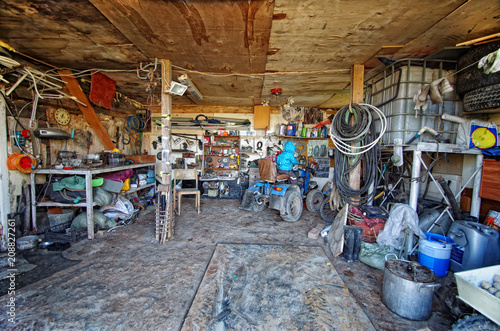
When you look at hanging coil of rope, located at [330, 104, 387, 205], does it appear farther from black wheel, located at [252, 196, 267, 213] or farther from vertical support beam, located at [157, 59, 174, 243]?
vertical support beam, located at [157, 59, 174, 243]

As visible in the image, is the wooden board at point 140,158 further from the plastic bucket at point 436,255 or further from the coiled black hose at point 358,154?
the plastic bucket at point 436,255

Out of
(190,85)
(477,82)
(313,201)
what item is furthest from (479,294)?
(190,85)

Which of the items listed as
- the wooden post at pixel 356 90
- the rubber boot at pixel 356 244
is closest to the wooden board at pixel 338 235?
the rubber boot at pixel 356 244

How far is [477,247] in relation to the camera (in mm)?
2334

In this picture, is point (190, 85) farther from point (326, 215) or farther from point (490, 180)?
point (490, 180)

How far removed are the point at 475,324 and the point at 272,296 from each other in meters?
1.64

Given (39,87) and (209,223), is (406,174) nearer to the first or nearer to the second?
(209,223)

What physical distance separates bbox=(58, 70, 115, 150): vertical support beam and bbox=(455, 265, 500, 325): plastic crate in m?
6.16

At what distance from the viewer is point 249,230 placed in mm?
3873

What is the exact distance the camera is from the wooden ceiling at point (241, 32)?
2139mm

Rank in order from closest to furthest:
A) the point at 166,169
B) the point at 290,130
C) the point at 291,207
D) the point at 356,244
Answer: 1. the point at 356,244
2. the point at 166,169
3. the point at 291,207
4. the point at 290,130

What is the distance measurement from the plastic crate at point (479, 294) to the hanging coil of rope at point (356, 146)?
1.65 m

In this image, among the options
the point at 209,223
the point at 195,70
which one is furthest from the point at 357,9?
the point at 209,223

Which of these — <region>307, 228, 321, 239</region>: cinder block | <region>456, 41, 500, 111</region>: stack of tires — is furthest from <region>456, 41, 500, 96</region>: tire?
<region>307, 228, 321, 239</region>: cinder block
